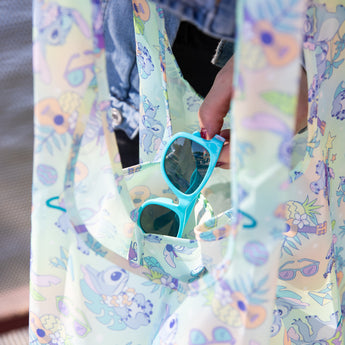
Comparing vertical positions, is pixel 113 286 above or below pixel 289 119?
below

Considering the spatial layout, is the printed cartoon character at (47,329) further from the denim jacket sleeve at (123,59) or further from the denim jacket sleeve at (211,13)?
the denim jacket sleeve at (123,59)

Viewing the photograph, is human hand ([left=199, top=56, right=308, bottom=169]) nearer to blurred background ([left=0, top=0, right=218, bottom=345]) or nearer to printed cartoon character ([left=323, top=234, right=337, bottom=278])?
printed cartoon character ([left=323, top=234, right=337, bottom=278])

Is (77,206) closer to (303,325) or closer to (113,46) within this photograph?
(303,325)

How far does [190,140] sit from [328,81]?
0.15 metres

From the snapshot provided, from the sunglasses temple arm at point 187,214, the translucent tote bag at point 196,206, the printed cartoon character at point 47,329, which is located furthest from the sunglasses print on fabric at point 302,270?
the printed cartoon character at point 47,329

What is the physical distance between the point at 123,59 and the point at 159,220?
437mm

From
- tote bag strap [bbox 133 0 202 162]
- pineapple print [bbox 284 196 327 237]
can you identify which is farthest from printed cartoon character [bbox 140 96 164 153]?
pineapple print [bbox 284 196 327 237]

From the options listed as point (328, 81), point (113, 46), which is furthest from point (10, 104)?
point (328, 81)

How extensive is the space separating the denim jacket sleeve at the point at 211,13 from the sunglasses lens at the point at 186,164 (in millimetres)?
220

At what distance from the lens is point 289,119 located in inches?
9.8

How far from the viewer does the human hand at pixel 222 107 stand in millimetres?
441

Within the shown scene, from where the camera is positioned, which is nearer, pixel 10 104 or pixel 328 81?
pixel 328 81

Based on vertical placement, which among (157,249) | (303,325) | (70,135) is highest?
(70,135)

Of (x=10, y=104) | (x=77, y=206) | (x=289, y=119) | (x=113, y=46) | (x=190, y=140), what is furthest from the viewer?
(x=10, y=104)
